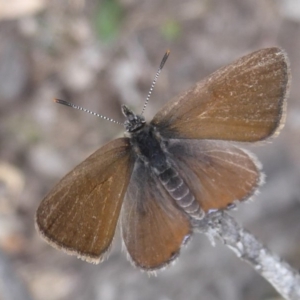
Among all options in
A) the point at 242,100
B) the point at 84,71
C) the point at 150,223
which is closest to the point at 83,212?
the point at 150,223

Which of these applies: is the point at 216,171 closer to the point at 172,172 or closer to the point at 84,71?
the point at 172,172

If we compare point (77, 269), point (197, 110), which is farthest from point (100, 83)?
point (197, 110)

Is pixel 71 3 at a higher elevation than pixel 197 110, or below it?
higher

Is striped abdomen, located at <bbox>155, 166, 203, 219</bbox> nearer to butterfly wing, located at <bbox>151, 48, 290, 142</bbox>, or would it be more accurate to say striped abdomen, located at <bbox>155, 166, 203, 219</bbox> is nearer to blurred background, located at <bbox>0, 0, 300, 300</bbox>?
butterfly wing, located at <bbox>151, 48, 290, 142</bbox>

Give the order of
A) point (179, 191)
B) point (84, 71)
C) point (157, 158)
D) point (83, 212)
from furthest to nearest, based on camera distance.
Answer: point (84, 71), point (157, 158), point (179, 191), point (83, 212)

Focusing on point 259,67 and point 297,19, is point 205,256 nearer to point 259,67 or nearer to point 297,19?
point 259,67

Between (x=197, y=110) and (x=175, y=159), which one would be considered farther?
(x=175, y=159)

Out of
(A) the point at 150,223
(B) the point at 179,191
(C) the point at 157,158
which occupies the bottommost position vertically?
(A) the point at 150,223

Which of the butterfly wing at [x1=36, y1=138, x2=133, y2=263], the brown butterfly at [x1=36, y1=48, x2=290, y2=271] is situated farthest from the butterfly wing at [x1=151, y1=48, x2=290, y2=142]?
the butterfly wing at [x1=36, y1=138, x2=133, y2=263]
